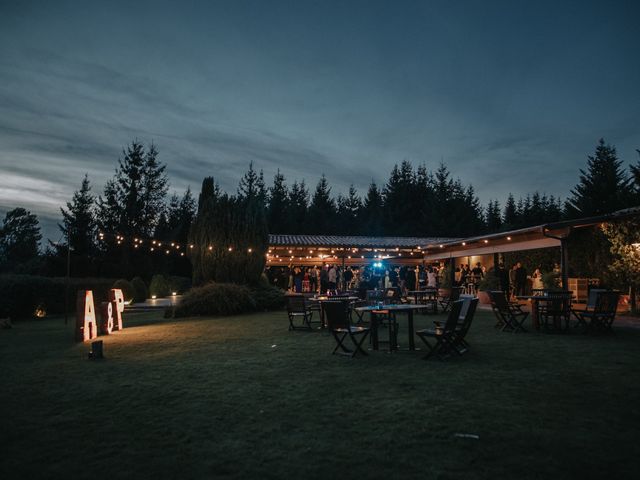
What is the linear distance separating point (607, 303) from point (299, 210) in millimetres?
34841

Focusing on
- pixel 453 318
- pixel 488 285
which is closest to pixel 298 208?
pixel 488 285

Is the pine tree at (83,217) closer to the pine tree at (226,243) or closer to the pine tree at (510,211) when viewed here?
the pine tree at (226,243)

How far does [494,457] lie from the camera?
279 cm

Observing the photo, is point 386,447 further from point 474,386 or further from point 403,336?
point 403,336

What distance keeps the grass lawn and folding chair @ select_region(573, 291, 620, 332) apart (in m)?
1.55

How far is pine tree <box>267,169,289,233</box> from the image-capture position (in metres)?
40.2

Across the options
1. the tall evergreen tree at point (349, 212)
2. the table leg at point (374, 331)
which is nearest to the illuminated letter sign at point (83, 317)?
the table leg at point (374, 331)

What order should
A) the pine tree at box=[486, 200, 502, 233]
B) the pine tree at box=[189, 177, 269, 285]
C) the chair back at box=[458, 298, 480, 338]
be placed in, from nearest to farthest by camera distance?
the chair back at box=[458, 298, 480, 338]
the pine tree at box=[189, 177, 269, 285]
the pine tree at box=[486, 200, 502, 233]

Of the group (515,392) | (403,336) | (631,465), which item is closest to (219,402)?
(515,392)

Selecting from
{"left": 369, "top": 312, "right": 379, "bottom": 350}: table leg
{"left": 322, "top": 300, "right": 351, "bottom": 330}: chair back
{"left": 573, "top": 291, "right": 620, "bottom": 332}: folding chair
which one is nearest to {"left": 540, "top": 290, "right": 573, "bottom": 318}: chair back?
{"left": 573, "top": 291, "right": 620, "bottom": 332}: folding chair

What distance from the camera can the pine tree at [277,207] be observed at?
132 ft

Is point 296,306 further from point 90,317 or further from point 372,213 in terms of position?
point 372,213

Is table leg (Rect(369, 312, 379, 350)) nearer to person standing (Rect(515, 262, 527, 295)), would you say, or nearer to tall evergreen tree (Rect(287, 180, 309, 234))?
person standing (Rect(515, 262, 527, 295))

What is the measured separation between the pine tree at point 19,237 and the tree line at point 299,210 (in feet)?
0.27
